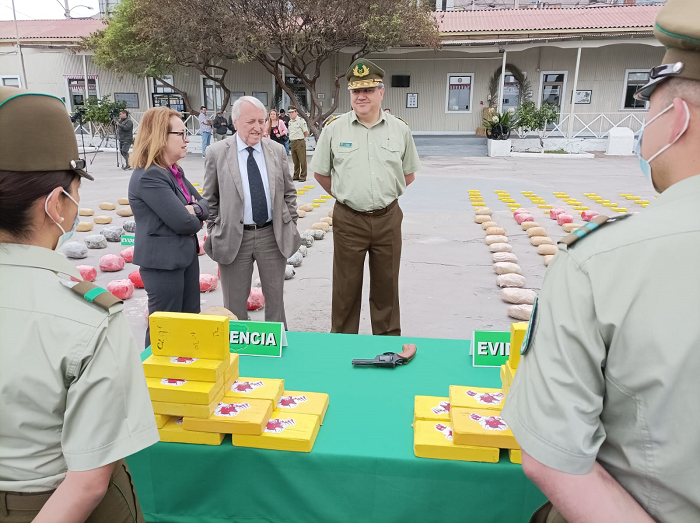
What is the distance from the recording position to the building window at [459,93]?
22980 millimetres

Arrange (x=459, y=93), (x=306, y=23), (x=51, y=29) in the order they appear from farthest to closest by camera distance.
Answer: (x=51, y=29), (x=459, y=93), (x=306, y=23)

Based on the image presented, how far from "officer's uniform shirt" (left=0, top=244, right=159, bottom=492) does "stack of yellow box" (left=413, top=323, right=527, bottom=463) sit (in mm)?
988

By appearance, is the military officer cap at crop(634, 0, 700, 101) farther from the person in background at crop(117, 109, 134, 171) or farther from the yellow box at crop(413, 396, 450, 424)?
the person in background at crop(117, 109, 134, 171)

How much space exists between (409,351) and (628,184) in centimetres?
1223

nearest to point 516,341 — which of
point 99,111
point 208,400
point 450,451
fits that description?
point 450,451

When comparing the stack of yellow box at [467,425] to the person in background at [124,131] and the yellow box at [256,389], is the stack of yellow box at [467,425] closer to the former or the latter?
the yellow box at [256,389]

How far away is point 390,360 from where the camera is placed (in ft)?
7.79

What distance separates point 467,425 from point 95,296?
123cm

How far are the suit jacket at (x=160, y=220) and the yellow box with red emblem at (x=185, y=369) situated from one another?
1.36 meters

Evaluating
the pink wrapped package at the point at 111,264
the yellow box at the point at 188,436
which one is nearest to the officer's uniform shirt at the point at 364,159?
the yellow box at the point at 188,436

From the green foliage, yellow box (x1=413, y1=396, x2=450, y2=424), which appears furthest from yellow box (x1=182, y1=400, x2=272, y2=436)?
the green foliage

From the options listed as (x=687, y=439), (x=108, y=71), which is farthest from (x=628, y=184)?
(x=108, y=71)

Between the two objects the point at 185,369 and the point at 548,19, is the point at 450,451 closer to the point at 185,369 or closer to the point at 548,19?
the point at 185,369

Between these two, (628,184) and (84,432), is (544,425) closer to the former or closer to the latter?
(84,432)
